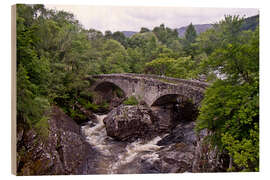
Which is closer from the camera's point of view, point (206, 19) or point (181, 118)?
point (206, 19)

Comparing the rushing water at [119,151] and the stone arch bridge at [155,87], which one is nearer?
the rushing water at [119,151]

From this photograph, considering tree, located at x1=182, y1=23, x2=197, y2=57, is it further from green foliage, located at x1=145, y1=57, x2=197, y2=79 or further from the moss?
the moss

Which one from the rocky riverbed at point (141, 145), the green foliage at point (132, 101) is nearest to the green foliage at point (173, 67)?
the rocky riverbed at point (141, 145)

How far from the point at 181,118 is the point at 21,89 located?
657cm

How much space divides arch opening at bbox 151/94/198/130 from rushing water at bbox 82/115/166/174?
0.92 metres

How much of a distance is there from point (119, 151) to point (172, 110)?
3214mm

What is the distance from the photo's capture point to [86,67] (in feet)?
38.0

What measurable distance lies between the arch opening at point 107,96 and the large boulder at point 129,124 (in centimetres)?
366

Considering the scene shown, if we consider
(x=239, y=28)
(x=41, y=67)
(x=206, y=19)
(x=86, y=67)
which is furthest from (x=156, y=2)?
(x=86, y=67)

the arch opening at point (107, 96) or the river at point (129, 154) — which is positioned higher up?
the arch opening at point (107, 96)

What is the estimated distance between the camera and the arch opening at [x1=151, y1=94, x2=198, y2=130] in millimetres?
8779

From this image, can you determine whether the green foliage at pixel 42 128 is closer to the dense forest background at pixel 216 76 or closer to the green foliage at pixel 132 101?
the dense forest background at pixel 216 76

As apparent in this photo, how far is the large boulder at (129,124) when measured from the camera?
812cm

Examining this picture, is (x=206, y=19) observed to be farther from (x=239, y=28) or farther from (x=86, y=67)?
(x=86, y=67)
